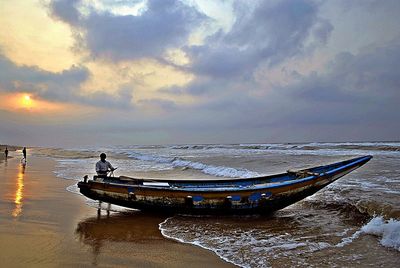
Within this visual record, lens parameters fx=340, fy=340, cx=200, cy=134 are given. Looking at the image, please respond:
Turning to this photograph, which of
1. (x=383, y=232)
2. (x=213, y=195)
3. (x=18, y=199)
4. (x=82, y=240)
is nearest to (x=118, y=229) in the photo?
(x=82, y=240)

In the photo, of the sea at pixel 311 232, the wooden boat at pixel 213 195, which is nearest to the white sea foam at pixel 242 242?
the sea at pixel 311 232

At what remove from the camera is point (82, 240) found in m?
5.46

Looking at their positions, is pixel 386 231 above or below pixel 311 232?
above

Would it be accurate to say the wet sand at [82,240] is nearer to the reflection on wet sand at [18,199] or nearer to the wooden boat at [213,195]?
the reflection on wet sand at [18,199]

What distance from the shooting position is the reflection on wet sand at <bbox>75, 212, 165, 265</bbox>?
5548mm

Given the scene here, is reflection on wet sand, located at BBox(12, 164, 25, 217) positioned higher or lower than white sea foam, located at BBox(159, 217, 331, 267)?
higher

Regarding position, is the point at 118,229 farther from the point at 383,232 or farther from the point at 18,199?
the point at 383,232

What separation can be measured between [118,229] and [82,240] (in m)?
0.95

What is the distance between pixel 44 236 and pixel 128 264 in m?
1.95

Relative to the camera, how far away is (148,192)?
754 cm

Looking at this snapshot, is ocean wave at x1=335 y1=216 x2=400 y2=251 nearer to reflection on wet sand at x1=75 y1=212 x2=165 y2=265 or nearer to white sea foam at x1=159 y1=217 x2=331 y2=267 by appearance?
white sea foam at x1=159 y1=217 x2=331 y2=267

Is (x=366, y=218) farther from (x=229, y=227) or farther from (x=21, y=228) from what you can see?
(x=21, y=228)

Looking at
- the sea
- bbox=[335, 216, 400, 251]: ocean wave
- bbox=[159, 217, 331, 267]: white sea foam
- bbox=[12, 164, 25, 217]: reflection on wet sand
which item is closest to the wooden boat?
the sea

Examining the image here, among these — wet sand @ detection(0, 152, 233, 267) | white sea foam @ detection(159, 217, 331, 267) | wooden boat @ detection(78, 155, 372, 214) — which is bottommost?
white sea foam @ detection(159, 217, 331, 267)
